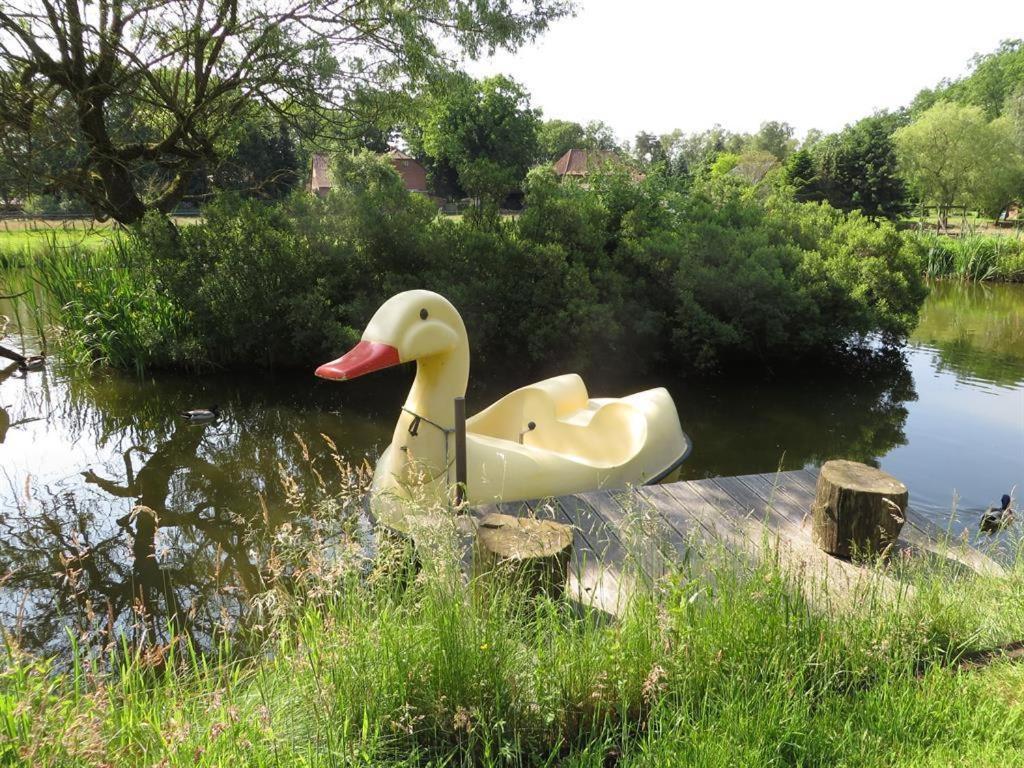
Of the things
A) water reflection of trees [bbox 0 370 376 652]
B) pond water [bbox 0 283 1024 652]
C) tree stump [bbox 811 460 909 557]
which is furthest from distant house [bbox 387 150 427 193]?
tree stump [bbox 811 460 909 557]

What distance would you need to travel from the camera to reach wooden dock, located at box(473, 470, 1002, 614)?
2.70 metres

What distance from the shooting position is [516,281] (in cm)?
898

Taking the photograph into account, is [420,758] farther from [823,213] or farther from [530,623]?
[823,213]

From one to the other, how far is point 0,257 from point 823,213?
45.1 ft

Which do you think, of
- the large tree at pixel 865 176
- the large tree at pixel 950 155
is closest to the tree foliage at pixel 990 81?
the large tree at pixel 950 155

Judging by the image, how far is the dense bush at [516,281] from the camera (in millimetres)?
8844

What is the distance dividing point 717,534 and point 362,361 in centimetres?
224

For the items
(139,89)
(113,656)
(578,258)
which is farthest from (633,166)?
(113,656)

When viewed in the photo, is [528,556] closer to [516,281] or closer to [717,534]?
[717,534]

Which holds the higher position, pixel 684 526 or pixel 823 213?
pixel 823 213

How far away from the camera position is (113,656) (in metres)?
2.08

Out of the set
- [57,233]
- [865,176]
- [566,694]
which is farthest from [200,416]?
[865,176]

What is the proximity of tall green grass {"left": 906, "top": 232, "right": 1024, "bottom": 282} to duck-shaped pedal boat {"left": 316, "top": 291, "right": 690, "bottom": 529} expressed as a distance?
17007 millimetres

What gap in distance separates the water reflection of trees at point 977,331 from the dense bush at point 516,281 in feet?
5.01
